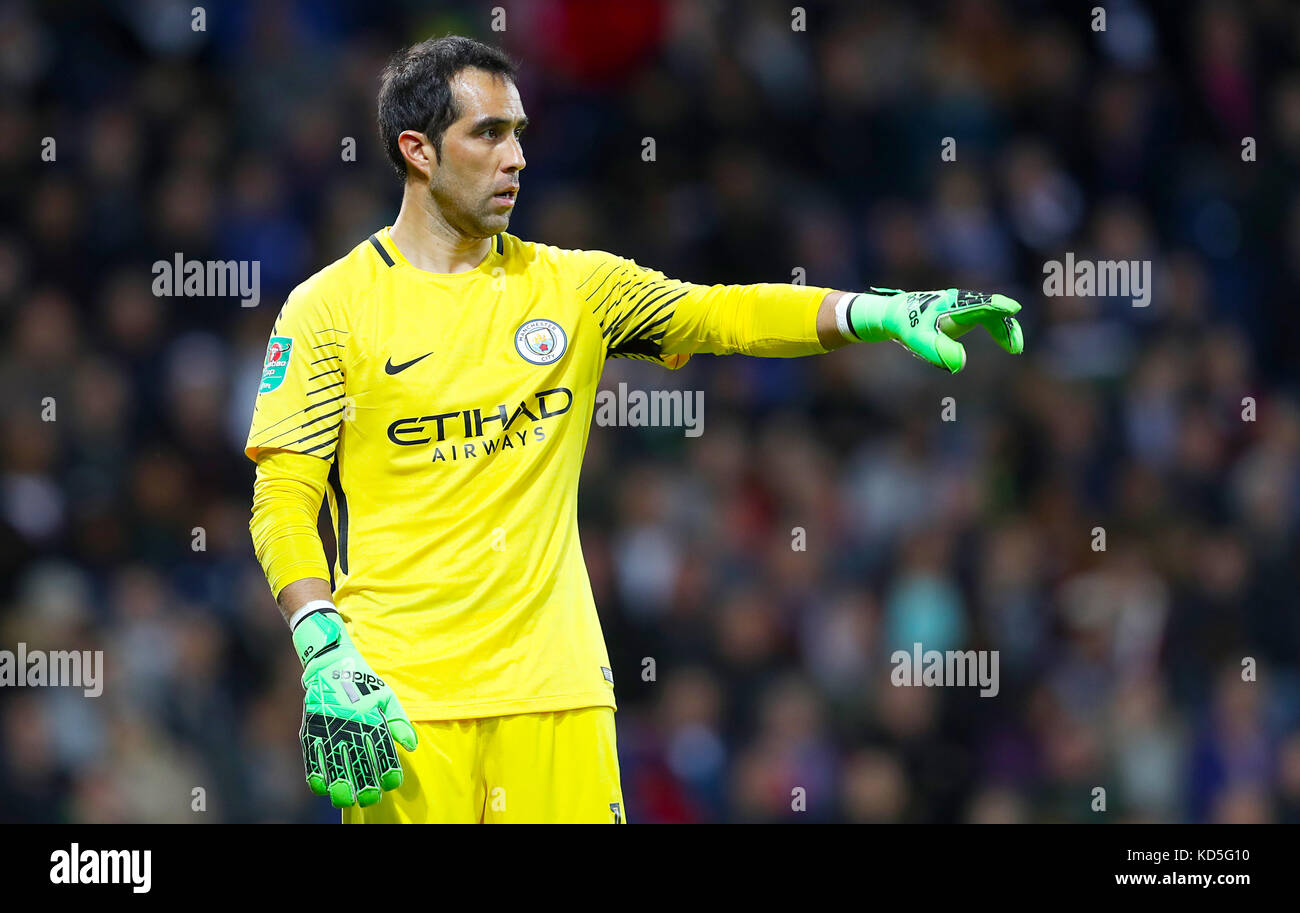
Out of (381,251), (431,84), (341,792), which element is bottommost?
(341,792)

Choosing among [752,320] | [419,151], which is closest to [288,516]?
[419,151]

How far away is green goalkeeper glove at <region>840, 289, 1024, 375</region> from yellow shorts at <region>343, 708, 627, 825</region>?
1152 millimetres

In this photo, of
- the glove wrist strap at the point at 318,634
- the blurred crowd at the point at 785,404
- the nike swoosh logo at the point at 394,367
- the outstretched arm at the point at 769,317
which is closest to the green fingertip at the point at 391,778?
the glove wrist strap at the point at 318,634

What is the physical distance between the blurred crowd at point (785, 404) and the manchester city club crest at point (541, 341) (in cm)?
324

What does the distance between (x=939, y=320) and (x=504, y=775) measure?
1467 mm

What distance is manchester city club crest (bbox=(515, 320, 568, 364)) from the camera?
13.1 feet

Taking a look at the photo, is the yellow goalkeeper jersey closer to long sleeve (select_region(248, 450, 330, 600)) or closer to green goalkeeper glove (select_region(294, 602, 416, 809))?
long sleeve (select_region(248, 450, 330, 600))

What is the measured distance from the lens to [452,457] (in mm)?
3879

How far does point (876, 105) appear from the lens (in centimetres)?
881

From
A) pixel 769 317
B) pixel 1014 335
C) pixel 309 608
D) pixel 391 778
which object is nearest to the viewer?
pixel 391 778

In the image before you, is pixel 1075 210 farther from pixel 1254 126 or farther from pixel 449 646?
pixel 449 646

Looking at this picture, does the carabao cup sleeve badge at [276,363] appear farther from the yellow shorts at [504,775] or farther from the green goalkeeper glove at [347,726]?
the yellow shorts at [504,775]

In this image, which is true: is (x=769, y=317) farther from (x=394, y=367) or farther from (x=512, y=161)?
(x=394, y=367)

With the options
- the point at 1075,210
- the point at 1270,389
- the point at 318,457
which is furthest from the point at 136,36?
the point at 1270,389
